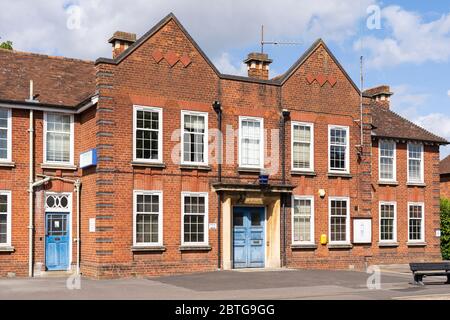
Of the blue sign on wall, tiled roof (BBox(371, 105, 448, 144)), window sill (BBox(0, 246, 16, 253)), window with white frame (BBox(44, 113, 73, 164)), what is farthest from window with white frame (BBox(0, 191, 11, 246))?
tiled roof (BBox(371, 105, 448, 144))

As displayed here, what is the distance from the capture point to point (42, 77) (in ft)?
86.8

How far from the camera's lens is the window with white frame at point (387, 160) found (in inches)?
1256

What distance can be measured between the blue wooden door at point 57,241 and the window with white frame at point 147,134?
3.84 meters

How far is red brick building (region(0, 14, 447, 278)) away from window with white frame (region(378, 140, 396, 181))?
3.29 m

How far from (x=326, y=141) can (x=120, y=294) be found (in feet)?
42.1

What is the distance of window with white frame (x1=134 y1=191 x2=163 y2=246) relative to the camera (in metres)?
23.9

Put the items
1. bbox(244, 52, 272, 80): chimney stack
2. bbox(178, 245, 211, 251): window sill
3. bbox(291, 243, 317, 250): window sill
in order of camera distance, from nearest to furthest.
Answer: bbox(178, 245, 211, 251): window sill → bbox(291, 243, 317, 250): window sill → bbox(244, 52, 272, 80): chimney stack

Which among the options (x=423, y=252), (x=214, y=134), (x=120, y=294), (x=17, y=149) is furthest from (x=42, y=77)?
(x=423, y=252)

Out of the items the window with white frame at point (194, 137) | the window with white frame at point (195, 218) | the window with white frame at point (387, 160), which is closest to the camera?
the window with white frame at point (195, 218)

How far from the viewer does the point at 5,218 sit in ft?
77.8

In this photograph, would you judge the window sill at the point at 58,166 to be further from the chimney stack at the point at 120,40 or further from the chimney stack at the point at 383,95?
the chimney stack at the point at 383,95

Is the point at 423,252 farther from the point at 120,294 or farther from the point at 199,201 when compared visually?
the point at 120,294

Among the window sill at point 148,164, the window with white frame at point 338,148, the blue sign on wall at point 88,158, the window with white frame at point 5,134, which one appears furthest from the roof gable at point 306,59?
the window with white frame at point 5,134

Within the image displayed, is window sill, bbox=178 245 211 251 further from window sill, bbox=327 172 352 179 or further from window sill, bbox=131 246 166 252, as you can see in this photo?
window sill, bbox=327 172 352 179
